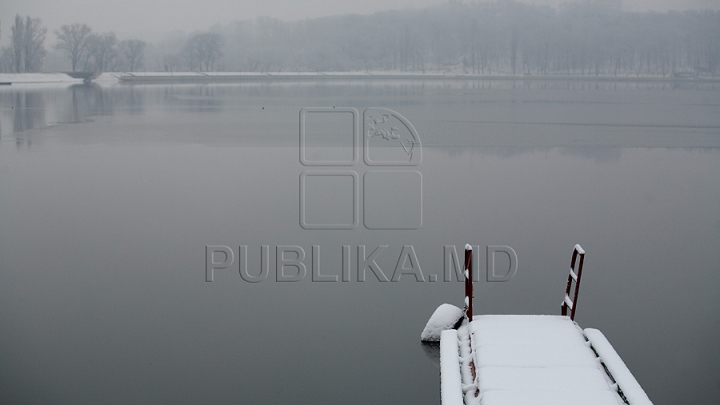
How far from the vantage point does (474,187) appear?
12.8m

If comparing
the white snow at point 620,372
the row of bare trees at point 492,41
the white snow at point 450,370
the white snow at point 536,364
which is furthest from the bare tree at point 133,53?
the white snow at point 620,372

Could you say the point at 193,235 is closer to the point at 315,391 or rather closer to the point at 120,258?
the point at 120,258

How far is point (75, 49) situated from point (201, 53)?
15522 mm

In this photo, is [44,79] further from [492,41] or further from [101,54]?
[492,41]

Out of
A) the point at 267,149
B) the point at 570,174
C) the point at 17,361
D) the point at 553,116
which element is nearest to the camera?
the point at 17,361

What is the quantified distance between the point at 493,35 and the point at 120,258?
108295mm

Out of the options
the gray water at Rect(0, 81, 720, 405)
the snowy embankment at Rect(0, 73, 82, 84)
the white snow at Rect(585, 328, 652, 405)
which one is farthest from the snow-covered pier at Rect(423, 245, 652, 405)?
the snowy embankment at Rect(0, 73, 82, 84)

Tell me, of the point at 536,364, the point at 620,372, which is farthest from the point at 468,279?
the point at 620,372

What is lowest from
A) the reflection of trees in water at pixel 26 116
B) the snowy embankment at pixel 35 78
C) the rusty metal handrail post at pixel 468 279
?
the rusty metal handrail post at pixel 468 279

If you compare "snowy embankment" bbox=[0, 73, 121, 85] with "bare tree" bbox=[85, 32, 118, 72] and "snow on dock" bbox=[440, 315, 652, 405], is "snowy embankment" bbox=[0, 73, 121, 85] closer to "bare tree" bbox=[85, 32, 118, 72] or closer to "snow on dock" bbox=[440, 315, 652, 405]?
"bare tree" bbox=[85, 32, 118, 72]

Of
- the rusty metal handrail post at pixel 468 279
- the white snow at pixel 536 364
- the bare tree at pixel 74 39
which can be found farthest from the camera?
the bare tree at pixel 74 39

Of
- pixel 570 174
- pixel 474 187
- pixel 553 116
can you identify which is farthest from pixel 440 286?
pixel 553 116

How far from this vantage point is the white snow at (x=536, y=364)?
4.50 m

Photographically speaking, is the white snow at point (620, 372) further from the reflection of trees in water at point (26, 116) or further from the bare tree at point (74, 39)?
the bare tree at point (74, 39)
